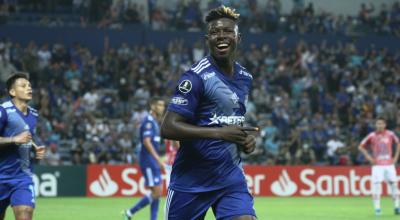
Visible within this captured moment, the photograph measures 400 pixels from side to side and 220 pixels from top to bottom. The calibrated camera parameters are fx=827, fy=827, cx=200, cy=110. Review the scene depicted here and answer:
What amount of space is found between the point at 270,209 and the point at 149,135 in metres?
5.78

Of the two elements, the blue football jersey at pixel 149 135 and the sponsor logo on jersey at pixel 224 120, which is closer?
the sponsor logo on jersey at pixel 224 120

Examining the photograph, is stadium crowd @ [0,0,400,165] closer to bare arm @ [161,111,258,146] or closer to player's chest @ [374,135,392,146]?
player's chest @ [374,135,392,146]

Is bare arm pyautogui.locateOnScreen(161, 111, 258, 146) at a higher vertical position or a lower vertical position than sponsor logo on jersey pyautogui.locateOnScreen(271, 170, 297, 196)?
higher

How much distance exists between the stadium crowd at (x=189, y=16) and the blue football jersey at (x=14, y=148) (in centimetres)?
2156

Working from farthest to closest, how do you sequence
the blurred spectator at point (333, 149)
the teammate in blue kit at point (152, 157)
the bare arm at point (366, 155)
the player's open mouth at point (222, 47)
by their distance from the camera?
the blurred spectator at point (333, 149) < the bare arm at point (366, 155) < the teammate in blue kit at point (152, 157) < the player's open mouth at point (222, 47)

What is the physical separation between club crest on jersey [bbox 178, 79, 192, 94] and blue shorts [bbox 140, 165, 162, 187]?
8760 mm

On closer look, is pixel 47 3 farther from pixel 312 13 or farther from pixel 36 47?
pixel 312 13

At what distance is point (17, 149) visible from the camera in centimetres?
1002

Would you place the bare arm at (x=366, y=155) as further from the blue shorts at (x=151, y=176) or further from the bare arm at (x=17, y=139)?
the bare arm at (x=17, y=139)

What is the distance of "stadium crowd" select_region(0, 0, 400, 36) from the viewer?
107 ft

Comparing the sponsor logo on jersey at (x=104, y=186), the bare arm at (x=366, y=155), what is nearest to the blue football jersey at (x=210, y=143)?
the bare arm at (x=366, y=155)

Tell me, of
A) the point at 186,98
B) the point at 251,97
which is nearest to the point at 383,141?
the point at 251,97

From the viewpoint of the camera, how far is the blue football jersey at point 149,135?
15219 mm

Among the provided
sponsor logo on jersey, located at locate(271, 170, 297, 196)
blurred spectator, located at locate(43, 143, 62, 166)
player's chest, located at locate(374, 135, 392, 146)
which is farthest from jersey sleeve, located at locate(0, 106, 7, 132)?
sponsor logo on jersey, located at locate(271, 170, 297, 196)
